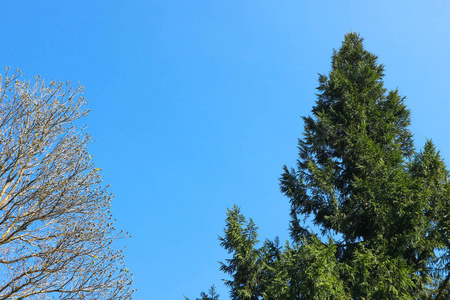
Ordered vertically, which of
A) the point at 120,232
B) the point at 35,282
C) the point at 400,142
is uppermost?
the point at 400,142

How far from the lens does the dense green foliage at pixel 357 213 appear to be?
36.0 ft

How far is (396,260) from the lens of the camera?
36.4 ft

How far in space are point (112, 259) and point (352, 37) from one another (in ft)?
47.1

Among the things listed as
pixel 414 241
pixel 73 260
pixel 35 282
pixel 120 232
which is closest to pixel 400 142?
pixel 414 241

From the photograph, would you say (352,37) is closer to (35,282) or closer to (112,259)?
A: (112,259)

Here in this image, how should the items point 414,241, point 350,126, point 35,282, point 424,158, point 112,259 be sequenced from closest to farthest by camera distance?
point 35,282, point 112,259, point 414,241, point 424,158, point 350,126

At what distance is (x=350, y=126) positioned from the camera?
14.7 metres

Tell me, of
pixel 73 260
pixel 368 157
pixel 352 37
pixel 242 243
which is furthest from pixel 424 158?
pixel 73 260

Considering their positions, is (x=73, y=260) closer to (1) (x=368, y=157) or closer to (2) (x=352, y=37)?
(1) (x=368, y=157)

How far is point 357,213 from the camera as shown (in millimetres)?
12828

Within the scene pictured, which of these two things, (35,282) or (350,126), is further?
(350,126)

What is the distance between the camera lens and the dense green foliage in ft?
36.0

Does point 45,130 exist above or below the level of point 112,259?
above

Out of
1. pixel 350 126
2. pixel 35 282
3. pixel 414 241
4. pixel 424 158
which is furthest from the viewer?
pixel 350 126
